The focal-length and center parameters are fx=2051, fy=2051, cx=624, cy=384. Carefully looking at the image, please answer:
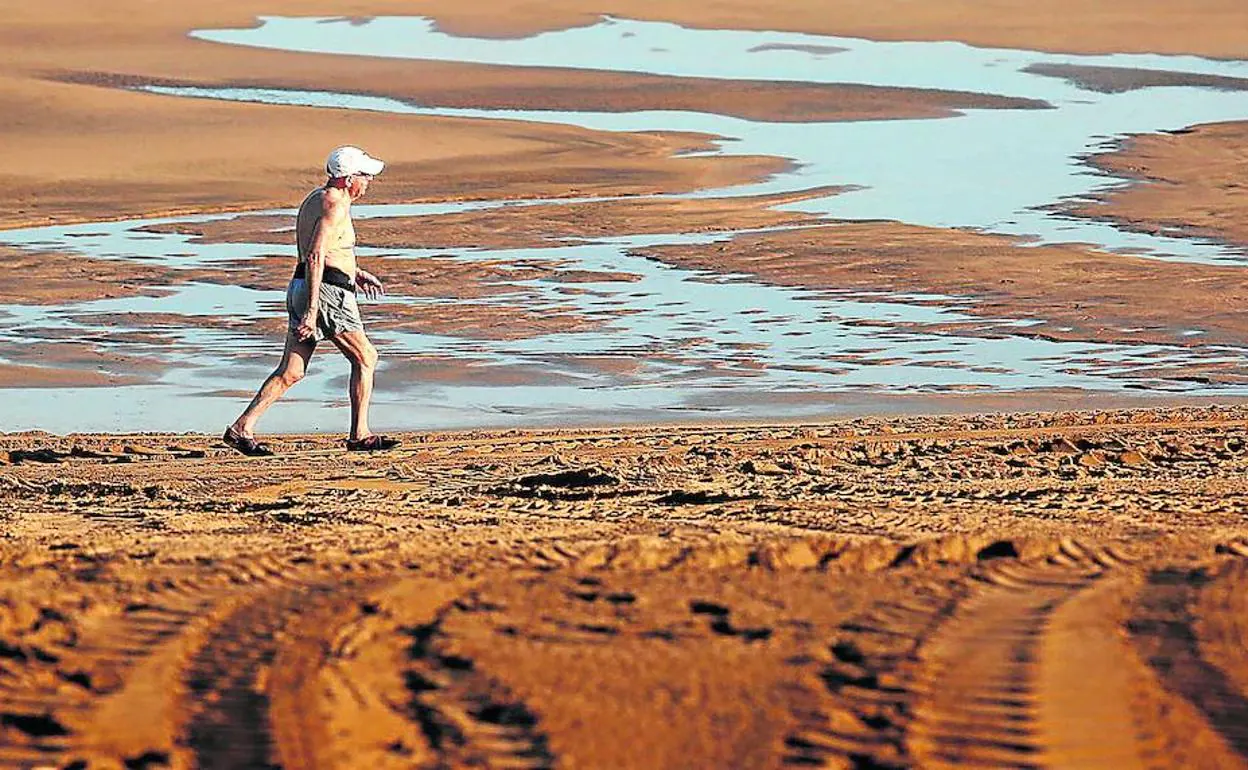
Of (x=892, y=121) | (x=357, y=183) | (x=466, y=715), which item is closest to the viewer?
(x=466, y=715)

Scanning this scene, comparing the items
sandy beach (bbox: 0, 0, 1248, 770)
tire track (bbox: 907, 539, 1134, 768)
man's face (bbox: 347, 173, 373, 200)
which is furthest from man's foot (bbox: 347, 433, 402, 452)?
tire track (bbox: 907, 539, 1134, 768)

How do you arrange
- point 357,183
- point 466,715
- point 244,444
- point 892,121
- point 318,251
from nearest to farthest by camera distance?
point 466,715 → point 318,251 → point 357,183 → point 244,444 → point 892,121

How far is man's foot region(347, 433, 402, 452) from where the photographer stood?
32.3 ft

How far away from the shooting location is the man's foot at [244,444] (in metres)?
9.73

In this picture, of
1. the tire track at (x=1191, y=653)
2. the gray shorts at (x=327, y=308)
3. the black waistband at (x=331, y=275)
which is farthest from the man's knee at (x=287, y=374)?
the tire track at (x=1191, y=653)

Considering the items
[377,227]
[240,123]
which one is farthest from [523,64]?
[377,227]

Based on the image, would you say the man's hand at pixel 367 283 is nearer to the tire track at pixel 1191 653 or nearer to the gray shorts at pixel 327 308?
the gray shorts at pixel 327 308

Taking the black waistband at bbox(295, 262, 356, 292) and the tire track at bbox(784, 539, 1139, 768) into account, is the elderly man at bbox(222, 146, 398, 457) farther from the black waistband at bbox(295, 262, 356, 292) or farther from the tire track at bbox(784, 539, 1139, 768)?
the tire track at bbox(784, 539, 1139, 768)

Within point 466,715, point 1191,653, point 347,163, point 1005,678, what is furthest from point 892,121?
point 466,715

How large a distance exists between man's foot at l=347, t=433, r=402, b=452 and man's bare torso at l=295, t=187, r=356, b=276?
0.80 m

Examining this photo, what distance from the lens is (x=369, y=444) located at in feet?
32.4

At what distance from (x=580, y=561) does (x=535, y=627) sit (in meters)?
0.76

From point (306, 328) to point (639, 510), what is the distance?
2984 millimetres

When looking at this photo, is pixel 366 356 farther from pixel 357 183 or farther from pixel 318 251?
pixel 357 183
